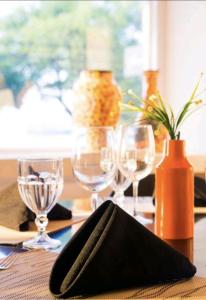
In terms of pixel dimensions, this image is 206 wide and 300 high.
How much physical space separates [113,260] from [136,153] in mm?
635

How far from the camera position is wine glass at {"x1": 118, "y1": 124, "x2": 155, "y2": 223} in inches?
58.4

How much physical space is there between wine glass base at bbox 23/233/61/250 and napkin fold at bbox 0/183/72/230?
137 mm

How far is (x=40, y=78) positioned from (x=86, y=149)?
1.56 m

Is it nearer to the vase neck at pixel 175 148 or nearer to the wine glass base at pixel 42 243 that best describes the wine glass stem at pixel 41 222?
the wine glass base at pixel 42 243

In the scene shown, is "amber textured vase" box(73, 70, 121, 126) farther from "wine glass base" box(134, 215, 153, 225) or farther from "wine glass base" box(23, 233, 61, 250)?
"wine glass base" box(23, 233, 61, 250)

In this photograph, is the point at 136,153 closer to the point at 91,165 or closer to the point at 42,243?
the point at 91,165

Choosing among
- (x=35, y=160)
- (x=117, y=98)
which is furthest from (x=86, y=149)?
(x=117, y=98)

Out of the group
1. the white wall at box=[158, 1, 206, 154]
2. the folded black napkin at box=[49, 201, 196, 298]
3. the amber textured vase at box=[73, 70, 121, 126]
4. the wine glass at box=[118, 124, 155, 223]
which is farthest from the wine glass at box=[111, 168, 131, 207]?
the white wall at box=[158, 1, 206, 154]

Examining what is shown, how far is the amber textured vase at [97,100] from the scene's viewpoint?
2.51m

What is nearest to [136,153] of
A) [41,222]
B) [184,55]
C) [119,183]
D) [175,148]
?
[119,183]

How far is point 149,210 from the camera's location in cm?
161

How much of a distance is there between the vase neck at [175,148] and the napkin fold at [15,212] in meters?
0.37

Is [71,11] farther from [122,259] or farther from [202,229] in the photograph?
[122,259]

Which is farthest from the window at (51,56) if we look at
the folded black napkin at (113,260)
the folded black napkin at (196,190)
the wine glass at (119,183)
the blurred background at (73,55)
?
the folded black napkin at (113,260)
